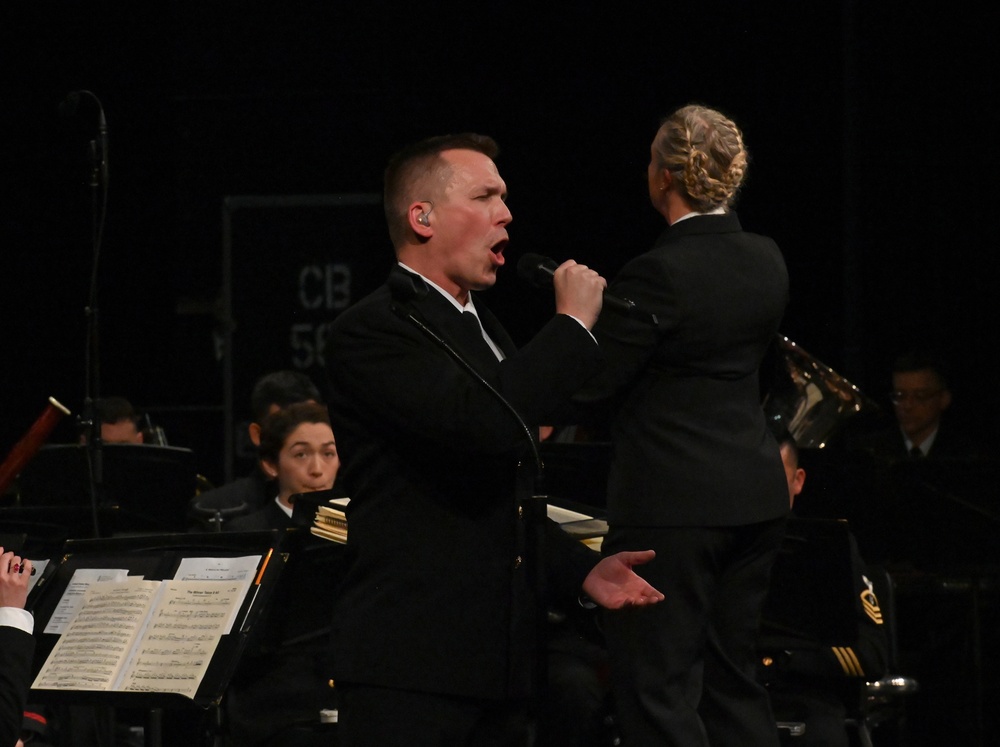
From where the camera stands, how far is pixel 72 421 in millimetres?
9719

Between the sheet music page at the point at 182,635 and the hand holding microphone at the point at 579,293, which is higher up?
the hand holding microphone at the point at 579,293

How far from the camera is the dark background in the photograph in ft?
23.3

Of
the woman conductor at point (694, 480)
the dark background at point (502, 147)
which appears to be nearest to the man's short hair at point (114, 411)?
the dark background at point (502, 147)

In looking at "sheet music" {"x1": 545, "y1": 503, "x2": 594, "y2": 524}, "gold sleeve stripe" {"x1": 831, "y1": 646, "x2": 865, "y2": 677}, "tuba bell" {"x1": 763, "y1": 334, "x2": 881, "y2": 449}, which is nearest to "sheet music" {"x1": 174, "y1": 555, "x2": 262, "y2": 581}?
"sheet music" {"x1": 545, "y1": 503, "x2": 594, "y2": 524}

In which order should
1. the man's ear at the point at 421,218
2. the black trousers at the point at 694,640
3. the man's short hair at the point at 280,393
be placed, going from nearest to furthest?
the man's ear at the point at 421,218 < the black trousers at the point at 694,640 < the man's short hair at the point at 280,393

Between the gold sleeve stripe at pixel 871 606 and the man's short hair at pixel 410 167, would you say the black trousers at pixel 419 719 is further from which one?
the gold sleeve stripe at pixel 871 606

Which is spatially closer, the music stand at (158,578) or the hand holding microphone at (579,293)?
the hand holding microphone at (579,293)

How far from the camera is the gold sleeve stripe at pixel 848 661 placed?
4.50 m

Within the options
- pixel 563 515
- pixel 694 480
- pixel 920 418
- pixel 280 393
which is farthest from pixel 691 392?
pixel 920 418

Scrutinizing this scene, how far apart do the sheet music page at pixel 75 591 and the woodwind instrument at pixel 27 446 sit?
856 millimetres

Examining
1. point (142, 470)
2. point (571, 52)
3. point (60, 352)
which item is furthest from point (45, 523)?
point (60, 352)

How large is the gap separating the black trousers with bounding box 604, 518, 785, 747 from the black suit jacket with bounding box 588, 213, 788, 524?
6 cm

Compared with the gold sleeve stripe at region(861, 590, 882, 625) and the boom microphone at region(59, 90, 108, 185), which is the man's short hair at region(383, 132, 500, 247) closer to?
the gold sleeve stripe at region(861, 590, 882, 625)

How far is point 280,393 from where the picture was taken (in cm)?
645
